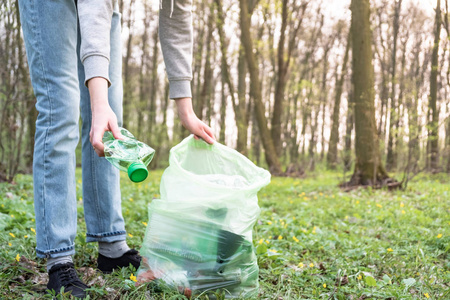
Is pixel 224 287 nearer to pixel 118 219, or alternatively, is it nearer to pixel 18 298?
pixel 118 219

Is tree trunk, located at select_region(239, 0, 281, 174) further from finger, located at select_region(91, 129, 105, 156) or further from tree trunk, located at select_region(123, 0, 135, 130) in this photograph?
finger, located at select_region(91, 129, 105, 156)

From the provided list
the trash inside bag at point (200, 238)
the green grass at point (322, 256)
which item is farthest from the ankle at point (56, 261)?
the trash inside bag at point (200, 238)

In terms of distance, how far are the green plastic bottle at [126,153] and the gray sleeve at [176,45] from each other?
42 cm

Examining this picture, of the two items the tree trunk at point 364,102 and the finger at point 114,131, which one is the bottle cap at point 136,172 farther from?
the tree trunk at point 364,102

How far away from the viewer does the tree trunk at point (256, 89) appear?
893 centimetres

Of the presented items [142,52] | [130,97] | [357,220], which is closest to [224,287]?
[357,220]

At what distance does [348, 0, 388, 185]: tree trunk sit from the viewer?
20.0ft

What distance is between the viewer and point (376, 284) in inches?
69.0

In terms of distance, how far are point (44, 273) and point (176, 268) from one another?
71 cm

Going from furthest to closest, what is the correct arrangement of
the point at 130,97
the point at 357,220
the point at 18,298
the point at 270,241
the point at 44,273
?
the point at 130,97 → the point at 357,220 → the point at 270,241 → the point at 44,273 → the point at 18,298

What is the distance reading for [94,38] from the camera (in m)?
1.42

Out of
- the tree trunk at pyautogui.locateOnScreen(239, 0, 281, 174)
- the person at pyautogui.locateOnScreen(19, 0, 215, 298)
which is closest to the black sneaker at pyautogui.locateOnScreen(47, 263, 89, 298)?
the person at pyautogui.locateOnScreen(19, 0, 215, 298)

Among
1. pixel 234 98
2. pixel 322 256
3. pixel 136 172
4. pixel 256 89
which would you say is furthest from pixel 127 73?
pixel 136 172

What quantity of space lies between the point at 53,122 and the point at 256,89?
26.2ft
